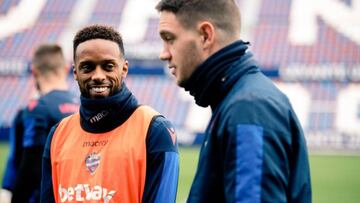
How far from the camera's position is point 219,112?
8.10 ft

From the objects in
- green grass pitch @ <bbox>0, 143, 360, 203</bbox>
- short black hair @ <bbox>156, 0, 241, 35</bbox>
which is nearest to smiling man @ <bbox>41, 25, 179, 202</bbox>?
short black hair @ <bbox>156, 0, 241, 35</bbox>

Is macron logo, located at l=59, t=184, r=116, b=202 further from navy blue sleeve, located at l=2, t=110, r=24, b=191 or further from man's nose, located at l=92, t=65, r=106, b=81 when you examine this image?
navy blue sleeve, located at l=2, t=110, r=24, b=191

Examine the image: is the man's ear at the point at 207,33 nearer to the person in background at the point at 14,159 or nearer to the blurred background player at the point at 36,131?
the blurred background player at the point at 36,131

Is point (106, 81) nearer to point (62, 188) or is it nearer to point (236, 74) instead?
point (62, 188)

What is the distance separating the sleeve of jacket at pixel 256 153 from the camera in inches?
90.5

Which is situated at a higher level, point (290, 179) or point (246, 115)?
point (246, 115)

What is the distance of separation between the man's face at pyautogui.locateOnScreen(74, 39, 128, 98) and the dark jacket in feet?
3.53

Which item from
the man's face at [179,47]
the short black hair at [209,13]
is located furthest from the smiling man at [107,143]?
the short black hair at [209,13]

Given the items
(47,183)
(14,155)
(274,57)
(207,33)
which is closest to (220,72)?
(207,33)

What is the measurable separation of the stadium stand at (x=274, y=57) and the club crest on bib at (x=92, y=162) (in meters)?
16.9

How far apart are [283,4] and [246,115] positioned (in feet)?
74.5

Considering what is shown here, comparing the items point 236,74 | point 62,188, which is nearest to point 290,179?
point 236,74

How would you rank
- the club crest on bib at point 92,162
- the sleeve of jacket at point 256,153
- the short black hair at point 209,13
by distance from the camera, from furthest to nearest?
1. the club crest on bib at point 92,162
2. the short black hair at point 209,13
3. the sleeve of jacket at point 256,153

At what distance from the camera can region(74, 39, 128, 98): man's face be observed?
3.65 metres
